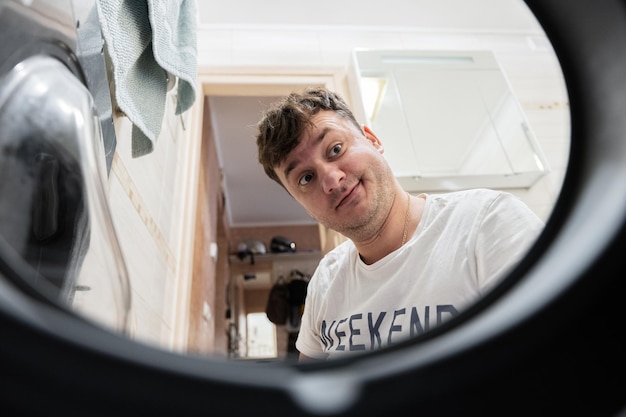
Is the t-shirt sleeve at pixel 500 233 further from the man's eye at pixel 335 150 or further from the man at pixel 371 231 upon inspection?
A: the man's eye at pixel 335 150

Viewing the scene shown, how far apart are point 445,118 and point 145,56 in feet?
3.68

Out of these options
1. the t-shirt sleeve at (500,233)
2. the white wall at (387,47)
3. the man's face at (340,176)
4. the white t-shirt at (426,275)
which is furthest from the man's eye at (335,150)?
the white wall at (387,47)

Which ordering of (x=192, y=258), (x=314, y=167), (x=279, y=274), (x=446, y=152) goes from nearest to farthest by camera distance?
1. (x=314, y=167)
2. (x=192, y=258)
3. (x=446, y=152)
4. (x=279, y=274)

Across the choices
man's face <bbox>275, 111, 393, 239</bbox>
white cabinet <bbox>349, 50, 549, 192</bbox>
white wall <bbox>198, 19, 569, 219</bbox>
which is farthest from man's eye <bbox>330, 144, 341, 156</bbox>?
white wall <bbox>198, 19, 569, 219</bbox>

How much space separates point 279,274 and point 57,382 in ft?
9.02

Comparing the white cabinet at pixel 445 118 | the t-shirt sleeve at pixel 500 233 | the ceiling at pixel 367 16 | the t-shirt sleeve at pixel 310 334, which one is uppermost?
the ceiling at pixel 367 16

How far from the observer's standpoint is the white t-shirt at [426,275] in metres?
0.53

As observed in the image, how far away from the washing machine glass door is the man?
0.37 metres

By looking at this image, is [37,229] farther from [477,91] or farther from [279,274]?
[279,274]

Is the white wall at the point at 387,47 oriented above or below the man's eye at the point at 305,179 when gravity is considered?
above

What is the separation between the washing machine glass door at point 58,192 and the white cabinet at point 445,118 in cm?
99

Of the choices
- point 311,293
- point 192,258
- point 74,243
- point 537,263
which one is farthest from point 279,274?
point 537,263

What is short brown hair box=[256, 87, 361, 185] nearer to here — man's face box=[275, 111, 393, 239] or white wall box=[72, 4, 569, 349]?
man's face box=[275, 111, 393, 239]

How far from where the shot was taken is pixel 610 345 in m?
0.13
